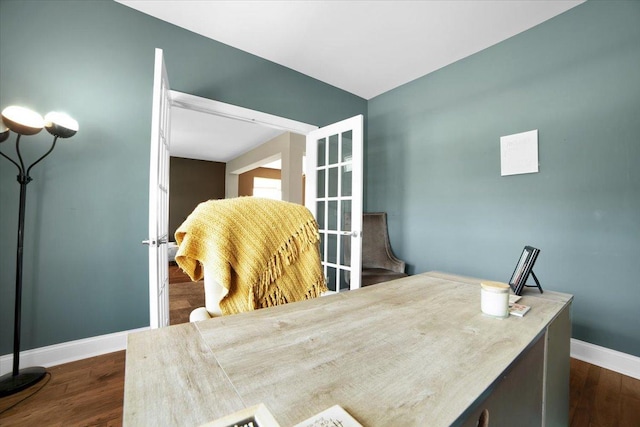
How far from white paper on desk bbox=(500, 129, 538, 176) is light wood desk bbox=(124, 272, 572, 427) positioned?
1.62 m

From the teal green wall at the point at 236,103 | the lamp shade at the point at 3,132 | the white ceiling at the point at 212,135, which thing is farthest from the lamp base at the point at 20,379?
the white ceiling at the point at 212,135

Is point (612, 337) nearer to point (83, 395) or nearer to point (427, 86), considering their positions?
point (427, 86)

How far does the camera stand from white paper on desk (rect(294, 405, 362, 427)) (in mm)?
369

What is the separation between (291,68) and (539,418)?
3094mm

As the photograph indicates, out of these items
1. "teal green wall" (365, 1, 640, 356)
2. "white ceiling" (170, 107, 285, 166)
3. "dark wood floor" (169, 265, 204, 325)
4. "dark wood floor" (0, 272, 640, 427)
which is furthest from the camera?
"white ceiling" (170, 107, 285, 166)

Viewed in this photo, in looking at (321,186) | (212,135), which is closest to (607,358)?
(321,186)

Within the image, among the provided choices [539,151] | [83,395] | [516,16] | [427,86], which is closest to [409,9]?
[516,16]

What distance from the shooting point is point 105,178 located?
6.17 ft

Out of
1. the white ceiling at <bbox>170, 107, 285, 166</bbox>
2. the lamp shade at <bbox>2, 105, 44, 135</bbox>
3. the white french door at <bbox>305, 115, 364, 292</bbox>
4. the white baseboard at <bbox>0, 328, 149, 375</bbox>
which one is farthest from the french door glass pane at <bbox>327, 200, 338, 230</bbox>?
the lamp shade at <bbox>2, 105, 44, 135</bbox>

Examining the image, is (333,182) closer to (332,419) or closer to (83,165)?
(83,165)

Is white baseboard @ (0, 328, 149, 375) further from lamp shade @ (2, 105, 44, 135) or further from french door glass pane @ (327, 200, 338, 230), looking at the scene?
french door glass pane @ (327, 200, 338, 230)

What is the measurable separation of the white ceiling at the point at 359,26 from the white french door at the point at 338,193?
675mm

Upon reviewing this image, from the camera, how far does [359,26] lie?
84.7 inches

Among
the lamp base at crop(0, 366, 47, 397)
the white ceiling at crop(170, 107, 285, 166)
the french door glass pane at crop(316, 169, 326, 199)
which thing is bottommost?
the lamp base at crop(0, 366, 47, 397)
